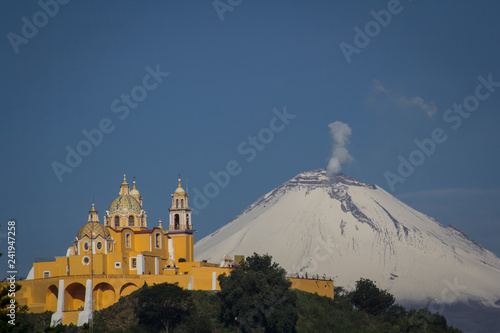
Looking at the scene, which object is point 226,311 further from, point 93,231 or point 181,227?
point 181,227

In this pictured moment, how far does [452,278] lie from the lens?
195 meters

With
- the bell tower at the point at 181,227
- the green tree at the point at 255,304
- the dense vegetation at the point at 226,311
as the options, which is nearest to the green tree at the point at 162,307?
the dense vegetation at the point at 226,311

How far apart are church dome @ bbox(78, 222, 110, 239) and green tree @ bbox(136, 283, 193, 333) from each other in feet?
24.7

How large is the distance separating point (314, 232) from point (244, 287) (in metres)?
130

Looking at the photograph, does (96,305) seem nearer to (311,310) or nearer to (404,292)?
(311,310)

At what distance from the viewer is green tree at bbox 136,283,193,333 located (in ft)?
213

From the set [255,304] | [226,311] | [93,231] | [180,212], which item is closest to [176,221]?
[180,212]

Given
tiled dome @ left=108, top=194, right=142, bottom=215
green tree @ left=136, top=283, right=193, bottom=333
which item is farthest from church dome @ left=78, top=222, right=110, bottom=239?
green tree @ left=136, top=283, right=193, bottom=333

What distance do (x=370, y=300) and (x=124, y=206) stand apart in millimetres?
24802

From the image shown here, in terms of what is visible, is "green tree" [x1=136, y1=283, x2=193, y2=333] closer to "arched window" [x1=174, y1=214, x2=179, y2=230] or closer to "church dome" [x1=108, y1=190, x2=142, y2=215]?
"church dome" [x1=108, y1=190, x2=142, y2=215]

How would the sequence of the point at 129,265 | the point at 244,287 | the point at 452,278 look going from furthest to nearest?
the point at 452,278 → the point at 129,265 → the point at 244,287

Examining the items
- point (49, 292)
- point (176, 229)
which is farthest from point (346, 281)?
point (49, 292)

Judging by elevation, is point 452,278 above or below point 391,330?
above

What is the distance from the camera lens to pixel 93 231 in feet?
233
